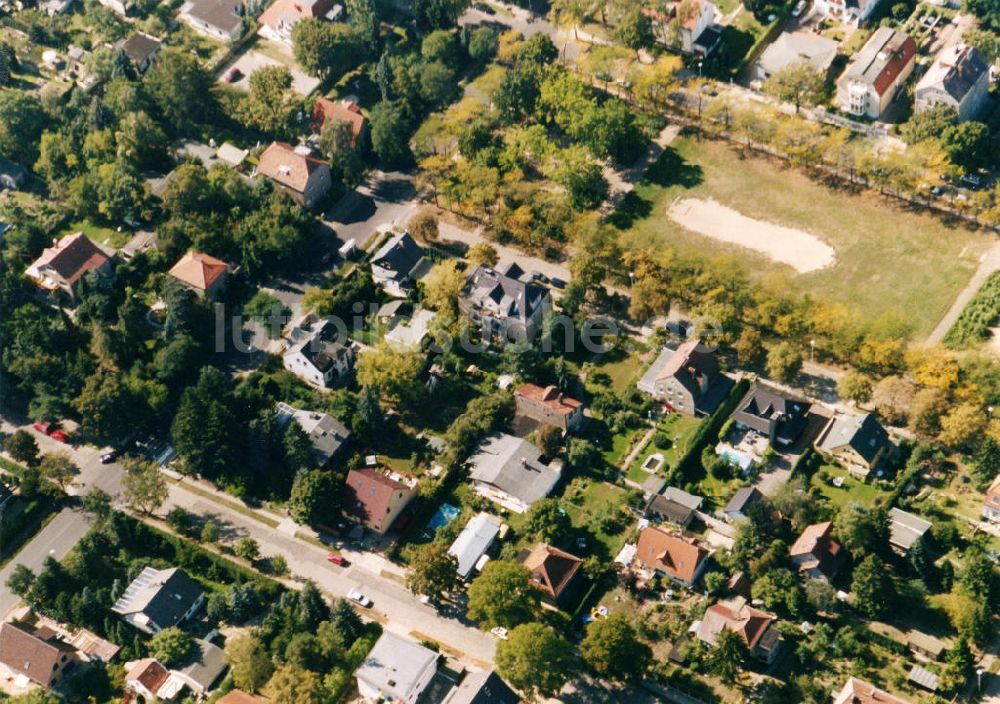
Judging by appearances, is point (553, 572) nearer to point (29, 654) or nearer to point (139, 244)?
point (29, 654)

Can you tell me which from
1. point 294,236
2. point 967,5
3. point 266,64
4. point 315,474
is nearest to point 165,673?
point 315,474

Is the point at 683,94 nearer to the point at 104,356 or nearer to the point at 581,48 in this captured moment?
the point at 581,48

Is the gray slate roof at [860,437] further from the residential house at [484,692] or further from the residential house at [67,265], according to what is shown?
the residential house at [67,265]

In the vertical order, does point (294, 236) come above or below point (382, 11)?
below

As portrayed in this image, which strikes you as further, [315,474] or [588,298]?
[588,298]

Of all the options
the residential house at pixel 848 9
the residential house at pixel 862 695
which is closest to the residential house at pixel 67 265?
the residential house at pixel 862 695
